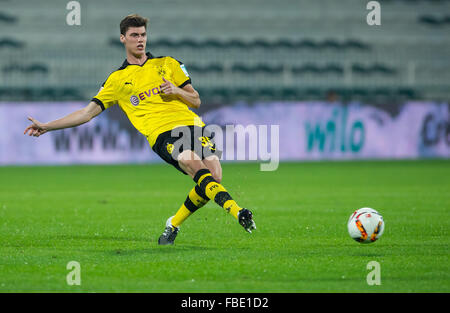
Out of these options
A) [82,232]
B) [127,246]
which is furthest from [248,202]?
[127,246]

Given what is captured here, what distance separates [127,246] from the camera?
795cm

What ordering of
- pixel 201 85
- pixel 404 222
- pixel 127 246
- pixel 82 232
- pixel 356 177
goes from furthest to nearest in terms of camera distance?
pixel 201 85, pixel 356 177, pixel 404 222, pixel 82 232, pixel 127 246

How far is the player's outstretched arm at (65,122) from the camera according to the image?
7.88m

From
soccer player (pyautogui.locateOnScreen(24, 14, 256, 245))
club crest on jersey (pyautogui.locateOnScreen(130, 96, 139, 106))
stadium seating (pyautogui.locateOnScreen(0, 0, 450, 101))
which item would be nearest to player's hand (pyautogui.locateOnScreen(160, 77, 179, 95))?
soccer player (pyautogui.locateOnScreen(24, 14, 256, 245))

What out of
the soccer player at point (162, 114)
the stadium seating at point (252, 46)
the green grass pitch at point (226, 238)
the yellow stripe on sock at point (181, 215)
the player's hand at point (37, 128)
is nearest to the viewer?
the green grass pitch at point (226, 238)

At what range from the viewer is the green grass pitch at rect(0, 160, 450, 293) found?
5.98 metres

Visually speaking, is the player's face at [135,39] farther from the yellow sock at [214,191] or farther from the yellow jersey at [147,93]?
the yellow sock at [214,191]

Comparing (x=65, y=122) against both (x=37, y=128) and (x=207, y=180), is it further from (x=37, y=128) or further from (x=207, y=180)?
(x=207, y=180)

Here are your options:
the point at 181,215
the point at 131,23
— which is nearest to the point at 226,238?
the point at 181,215

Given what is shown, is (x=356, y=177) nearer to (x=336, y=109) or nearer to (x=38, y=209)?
(x=336, y=109)

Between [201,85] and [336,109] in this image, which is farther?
[201,85]

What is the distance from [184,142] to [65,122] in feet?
4.12

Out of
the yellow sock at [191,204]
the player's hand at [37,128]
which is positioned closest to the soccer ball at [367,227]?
the yellow sock at [191,204]
